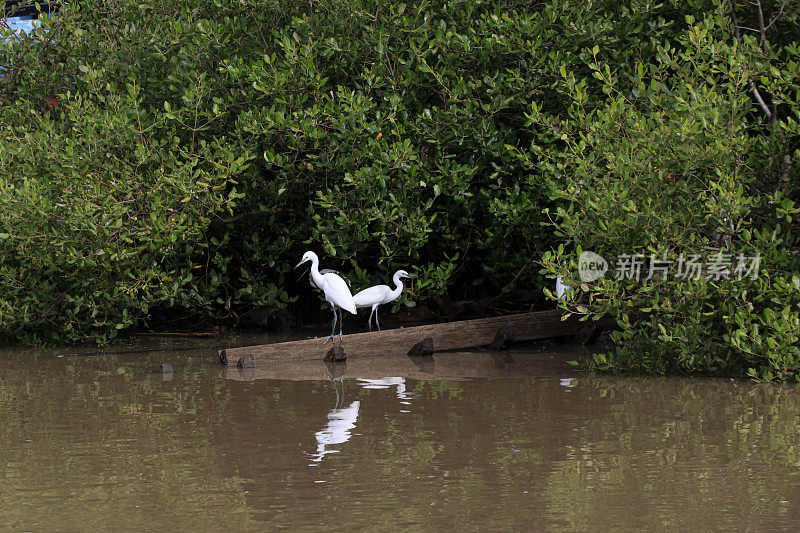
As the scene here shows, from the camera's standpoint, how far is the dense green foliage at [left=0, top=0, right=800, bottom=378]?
8.71m

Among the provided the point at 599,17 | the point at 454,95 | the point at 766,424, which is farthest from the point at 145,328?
the point at 766,424

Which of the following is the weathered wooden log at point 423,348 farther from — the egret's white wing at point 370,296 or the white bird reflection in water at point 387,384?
the white bird reflection in water at point 387,384

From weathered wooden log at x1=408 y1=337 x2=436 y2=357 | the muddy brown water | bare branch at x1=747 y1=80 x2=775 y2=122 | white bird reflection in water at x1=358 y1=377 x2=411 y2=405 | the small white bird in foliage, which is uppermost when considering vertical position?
bare branch at x1=747 y1=80 x2=775 y2=122

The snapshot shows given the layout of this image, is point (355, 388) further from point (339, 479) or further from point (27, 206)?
point (27, 206)

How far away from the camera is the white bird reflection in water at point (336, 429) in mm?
5957

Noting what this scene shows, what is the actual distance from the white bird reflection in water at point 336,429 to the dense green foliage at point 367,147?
7.68 feet

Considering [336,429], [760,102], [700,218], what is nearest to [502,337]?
[700,218]

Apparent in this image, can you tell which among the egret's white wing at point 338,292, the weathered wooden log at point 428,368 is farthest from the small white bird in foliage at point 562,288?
the egret's white wing at point 338,292

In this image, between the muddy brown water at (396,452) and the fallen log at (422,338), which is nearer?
the muddy brown water at (396,452)

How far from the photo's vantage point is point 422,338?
10.6m

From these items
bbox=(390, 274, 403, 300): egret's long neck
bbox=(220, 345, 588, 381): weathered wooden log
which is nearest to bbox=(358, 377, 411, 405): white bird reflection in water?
bbox=(220, 345, 588, 381): weathered wooden log

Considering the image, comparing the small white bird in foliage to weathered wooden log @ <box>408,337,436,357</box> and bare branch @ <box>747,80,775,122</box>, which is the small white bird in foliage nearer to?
weathered wooden log @ <box>408,337,436,357</box>

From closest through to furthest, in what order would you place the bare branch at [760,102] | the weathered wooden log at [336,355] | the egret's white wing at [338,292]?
the bare branch at [760,102], the weathered wooden log at [336,355], the egret's white wing at [338,292]

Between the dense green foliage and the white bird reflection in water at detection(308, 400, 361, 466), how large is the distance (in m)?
2.34
